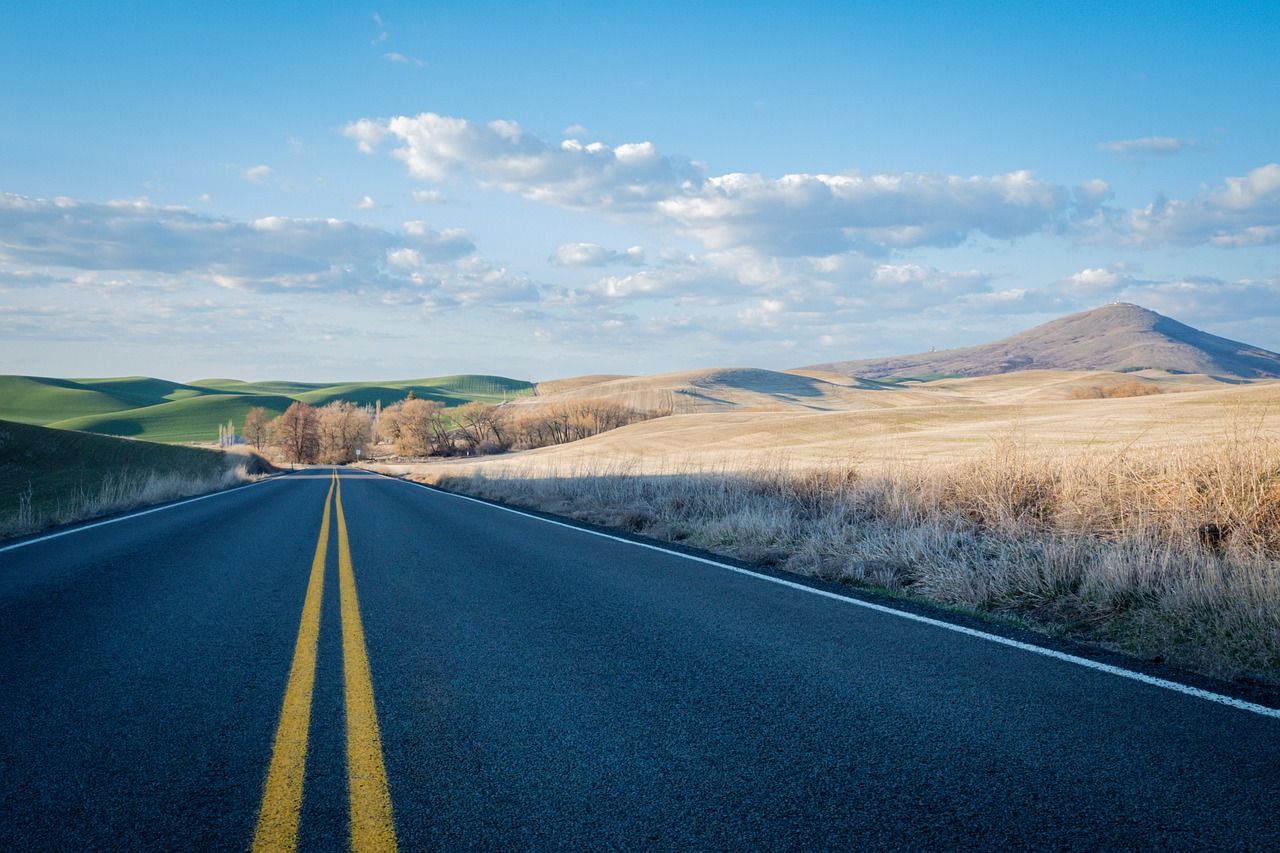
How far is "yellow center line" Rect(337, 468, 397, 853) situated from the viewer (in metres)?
2.79

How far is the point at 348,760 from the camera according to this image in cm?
342

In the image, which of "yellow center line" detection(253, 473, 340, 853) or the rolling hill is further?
the rolling hill

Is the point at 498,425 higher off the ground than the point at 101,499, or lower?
higher

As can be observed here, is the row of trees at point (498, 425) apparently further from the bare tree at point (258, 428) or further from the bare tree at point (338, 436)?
the bare tree at point (258, 428)

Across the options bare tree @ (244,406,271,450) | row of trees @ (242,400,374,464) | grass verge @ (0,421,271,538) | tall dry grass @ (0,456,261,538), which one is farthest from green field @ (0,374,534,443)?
tall dry grass @ (0,456,261,538)

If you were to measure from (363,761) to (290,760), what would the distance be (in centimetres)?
36

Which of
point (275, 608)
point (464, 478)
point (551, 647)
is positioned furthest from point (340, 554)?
point (464, 478)

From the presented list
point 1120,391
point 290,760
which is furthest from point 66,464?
point 1120,391

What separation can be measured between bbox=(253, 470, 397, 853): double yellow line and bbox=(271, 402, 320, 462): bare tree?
10273 centimetres

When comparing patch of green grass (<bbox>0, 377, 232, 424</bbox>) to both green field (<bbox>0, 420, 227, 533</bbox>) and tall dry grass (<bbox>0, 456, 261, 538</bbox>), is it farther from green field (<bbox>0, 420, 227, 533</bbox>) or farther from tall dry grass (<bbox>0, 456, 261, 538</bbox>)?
tall dry grass (<bbox>0, 456, 261, 538</bbox>)

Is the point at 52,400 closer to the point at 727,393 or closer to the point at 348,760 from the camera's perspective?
the point at 727,393

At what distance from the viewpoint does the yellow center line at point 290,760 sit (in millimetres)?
2807

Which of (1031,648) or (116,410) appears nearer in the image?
(1031,648)

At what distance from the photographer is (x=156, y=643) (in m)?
5.51
